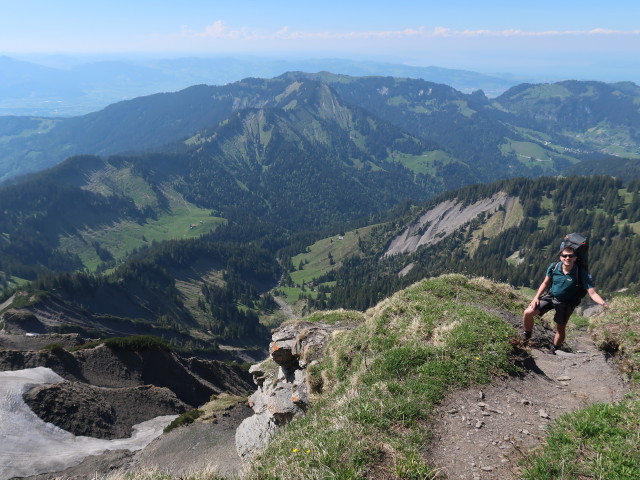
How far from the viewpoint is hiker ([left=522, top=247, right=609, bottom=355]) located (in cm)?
1377

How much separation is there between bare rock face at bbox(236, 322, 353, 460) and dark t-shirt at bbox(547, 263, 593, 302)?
14.5 m

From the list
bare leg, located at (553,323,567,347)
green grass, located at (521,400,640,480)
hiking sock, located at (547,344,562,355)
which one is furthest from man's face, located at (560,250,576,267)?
green grass, located at (521,400,640,480)

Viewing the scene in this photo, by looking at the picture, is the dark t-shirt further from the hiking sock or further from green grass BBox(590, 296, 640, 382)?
the hiking sock

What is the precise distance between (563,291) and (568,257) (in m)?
1.48

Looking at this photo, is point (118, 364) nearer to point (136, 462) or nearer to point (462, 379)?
point (136, 462)

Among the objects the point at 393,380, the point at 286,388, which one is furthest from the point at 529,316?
the point at 286,388

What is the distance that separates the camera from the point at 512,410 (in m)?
12.2

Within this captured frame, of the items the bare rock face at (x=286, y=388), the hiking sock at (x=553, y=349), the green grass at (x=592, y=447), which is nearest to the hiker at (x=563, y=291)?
the hiking sock at (x=553, y=349)

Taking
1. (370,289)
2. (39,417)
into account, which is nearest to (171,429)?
(39,417)

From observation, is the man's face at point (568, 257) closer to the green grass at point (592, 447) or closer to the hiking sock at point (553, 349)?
the hiking sock at point (553, 349)

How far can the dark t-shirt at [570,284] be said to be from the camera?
45.6 feet

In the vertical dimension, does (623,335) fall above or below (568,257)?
below

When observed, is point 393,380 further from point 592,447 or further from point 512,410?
point 592,447

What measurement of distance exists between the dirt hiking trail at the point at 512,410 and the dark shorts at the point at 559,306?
1907 mm
